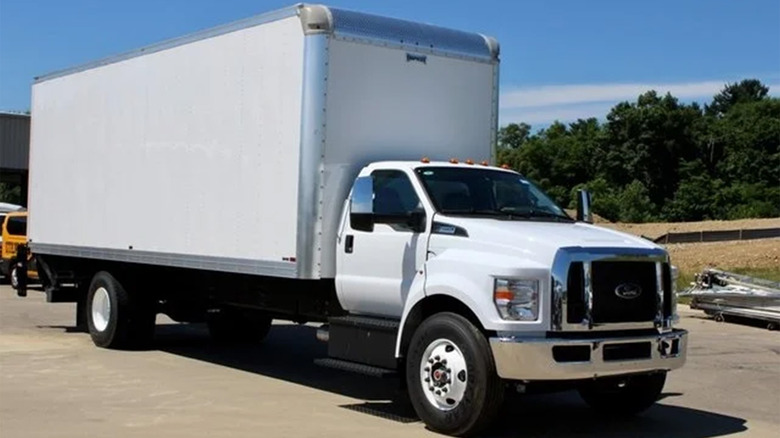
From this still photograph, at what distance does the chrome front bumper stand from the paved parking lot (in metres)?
0.76

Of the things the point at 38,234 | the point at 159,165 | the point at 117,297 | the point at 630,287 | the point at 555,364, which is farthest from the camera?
the point at 38,234

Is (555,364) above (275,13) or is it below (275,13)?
below

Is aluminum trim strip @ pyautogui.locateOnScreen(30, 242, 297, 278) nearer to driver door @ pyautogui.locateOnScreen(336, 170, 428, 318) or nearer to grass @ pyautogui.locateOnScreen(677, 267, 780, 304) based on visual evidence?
driver door @ pyautogui.locateOnScreen(336, 170, 428, 318)

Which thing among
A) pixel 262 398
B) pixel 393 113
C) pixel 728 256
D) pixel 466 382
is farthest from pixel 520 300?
pixel 728 256

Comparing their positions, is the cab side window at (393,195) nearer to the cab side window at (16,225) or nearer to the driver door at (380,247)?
the driver door at (380,247)

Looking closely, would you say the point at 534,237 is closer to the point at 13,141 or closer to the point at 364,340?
the point at 364,340

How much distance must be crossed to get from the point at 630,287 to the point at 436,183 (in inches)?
79.7

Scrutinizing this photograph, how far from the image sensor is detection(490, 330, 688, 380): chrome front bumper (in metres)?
8.00

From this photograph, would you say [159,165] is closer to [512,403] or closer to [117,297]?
[117,297]

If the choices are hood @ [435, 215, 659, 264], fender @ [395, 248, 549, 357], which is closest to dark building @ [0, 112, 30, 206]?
fender @ [395, 248, 549, 357]

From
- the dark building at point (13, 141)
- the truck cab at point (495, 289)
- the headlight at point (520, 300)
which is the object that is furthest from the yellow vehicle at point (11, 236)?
the headlight at point (520, 300)

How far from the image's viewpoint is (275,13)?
10320 mm

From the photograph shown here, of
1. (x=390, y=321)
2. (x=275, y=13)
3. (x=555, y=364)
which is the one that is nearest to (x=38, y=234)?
(x=275, y=13)

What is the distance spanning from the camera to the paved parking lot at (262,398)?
873 centimetres
